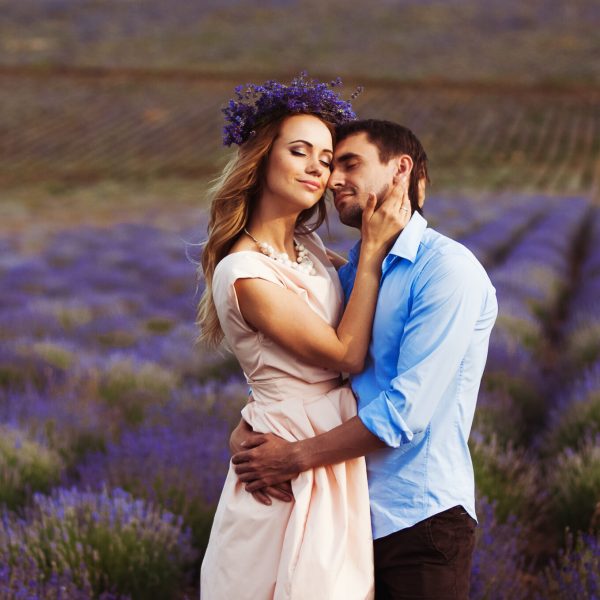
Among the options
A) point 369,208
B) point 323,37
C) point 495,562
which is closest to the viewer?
point 369,208

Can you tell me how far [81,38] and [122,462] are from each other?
204 feet

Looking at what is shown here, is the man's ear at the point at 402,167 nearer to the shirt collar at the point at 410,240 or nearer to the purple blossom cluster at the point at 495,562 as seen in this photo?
the shirt collar at the point at 410,240

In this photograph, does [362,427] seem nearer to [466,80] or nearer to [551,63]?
[466,80]

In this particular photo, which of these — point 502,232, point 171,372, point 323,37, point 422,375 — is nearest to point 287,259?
point 422,375

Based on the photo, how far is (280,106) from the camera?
2.28m

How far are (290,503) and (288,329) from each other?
0.42 meters

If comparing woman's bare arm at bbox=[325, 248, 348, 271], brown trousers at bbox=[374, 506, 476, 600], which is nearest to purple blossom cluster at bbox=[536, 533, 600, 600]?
brown trousers at bbox=[374, 506, 476, 600]

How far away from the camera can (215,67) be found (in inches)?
2087

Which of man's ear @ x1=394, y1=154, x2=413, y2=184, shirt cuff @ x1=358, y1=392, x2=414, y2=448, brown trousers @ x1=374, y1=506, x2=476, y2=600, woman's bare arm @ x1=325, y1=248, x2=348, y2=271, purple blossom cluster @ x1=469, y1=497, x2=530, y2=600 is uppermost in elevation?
man's ear @ x1=394, y1=154, x2=413, y2=184

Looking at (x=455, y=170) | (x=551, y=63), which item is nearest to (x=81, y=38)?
(x=551, y=63)

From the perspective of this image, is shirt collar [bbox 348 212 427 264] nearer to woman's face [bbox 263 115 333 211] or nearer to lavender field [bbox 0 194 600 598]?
woman's face [bbox 263 115 333 211]

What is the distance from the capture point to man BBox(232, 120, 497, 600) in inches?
74.1

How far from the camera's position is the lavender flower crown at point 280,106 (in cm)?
225

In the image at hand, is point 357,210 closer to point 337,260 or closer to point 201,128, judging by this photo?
point 337,260
